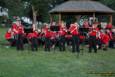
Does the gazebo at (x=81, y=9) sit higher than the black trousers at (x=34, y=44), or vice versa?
the gazebo at (x=81, y=9)

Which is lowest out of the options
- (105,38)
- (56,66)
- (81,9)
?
(56,66)

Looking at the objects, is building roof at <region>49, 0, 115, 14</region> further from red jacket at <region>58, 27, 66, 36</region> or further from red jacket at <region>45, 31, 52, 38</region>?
red jacket at <region>45, 31, 52, 38</region>

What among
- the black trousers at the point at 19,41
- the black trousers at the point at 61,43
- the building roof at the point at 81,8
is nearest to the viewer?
the black trousers at the point at 19,41

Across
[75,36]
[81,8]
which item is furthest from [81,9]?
[75,36]

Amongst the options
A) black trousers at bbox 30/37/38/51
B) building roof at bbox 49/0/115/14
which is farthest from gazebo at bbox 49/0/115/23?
black trousers at bbox 30/37/38/51

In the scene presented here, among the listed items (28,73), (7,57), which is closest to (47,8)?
(7,57)

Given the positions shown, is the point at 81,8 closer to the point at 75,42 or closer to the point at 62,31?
the point at 62,31

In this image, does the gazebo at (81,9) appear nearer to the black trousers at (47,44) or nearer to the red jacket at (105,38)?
the red jacket at (105,38)

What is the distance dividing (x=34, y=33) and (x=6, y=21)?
2032 inches

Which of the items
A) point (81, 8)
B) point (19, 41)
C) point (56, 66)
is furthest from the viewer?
point (81, 8)

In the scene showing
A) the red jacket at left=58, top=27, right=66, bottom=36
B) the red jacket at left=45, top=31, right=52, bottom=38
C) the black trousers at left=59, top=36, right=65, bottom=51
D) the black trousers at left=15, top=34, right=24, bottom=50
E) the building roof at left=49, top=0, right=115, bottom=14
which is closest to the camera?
the black trousers at left=15, top=34, right=24, bottom=50

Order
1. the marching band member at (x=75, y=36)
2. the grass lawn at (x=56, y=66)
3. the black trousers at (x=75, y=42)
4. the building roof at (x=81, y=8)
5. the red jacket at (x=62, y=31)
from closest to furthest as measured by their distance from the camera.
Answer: the grass lawn at (x=56, y=66), the marching band member at (x=75, y=36), the black trousers at (x=75, y=42), the red jacket at (x=62, y=31), the building roof at (x=81, y=8)

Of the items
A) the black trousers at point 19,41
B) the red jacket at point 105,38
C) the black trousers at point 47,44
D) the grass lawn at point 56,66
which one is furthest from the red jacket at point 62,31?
the grass lawn at point 56,66

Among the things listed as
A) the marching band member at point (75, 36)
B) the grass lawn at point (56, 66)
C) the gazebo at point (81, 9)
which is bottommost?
the grass lawn at point (56, 66)
